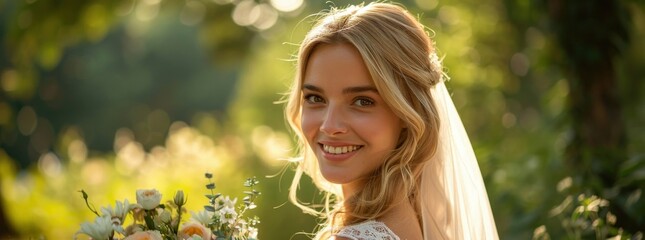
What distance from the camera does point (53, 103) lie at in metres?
41.2

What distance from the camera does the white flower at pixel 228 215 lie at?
2697mm

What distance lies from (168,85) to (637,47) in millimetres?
35267

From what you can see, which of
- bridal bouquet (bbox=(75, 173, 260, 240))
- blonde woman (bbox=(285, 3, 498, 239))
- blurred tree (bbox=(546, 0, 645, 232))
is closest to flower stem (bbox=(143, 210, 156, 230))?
bridal bouquet (bbox=(75, 173, 260, 240))

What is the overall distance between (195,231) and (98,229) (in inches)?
10.6

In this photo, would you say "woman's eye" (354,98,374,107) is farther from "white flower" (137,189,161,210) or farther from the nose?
"white flower" (137,189,161,210)

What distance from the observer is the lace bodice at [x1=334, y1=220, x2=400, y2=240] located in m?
2.76

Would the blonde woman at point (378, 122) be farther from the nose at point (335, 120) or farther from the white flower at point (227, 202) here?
the white flower at point (227, 202)

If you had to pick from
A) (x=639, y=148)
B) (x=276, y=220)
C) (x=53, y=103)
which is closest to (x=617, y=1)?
(x=639, y=148)

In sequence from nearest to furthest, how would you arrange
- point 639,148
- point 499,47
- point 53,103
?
point 639,148
point 499,47
point 53,103

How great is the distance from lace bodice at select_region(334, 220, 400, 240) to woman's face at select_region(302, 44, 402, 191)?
0.21 m

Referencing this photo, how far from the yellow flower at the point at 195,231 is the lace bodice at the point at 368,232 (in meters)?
0.37

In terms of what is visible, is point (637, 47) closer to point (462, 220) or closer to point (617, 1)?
point (617, 1)

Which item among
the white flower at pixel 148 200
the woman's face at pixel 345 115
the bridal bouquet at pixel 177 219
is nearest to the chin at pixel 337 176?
the woman's face at pixel 345 115

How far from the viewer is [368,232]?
279 cm
